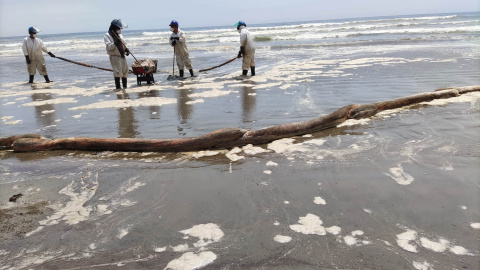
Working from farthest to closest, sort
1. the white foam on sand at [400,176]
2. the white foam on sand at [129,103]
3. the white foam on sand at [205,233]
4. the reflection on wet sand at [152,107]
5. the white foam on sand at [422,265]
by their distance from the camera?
1. the white foam on sand at [129,103]
2. the reflection on wet sand at [152,107]
3. the white foam on sand at [400,176]
4. the white foam on sand at [205,233]
5. the white foam on sand at [422,265]

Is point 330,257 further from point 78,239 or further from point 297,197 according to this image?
point 78,239

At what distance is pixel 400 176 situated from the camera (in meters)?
3.26

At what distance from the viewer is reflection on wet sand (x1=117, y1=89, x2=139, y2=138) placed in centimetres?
531

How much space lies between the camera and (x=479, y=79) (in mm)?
7695

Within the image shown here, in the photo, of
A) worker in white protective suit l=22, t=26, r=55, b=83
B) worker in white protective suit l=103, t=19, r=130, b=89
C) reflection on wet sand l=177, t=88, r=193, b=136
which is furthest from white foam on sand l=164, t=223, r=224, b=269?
worker in white protective suit l=22, t=26, r=55, b=83

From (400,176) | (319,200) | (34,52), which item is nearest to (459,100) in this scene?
(400,176)

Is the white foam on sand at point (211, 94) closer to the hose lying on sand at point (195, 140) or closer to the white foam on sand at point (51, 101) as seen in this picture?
the white foam on sand at point (51, 101)

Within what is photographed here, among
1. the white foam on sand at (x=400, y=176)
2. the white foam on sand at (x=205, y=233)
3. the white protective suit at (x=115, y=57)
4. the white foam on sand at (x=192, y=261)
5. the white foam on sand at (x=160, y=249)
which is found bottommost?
the white foam on sand at (x=192, y=261)

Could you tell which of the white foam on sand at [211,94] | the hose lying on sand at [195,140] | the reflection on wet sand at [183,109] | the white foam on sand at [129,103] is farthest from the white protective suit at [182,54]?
the hose lying on sand at [195,140]

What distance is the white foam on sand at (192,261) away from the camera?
2203mm

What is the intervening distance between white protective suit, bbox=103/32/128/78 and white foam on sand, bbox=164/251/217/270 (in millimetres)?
7715

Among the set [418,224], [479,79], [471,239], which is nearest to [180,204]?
[418,224]

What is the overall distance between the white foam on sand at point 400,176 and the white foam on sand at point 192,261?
1.86 meters

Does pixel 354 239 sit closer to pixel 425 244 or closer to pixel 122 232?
pixel 425 244
